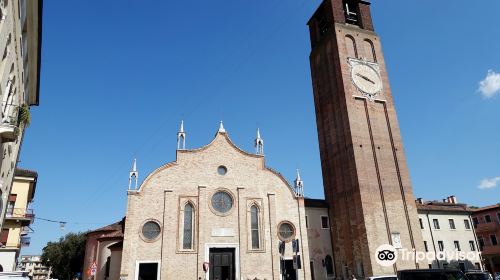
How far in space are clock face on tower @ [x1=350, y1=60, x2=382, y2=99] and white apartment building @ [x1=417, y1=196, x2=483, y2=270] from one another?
1211cm

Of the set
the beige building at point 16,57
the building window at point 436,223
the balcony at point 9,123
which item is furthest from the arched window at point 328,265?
the balcony at point 9,123

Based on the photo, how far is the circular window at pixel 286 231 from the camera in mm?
28078

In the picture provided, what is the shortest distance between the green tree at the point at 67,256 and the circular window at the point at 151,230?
72.7 ft

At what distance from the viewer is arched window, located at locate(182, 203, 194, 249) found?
84.6 feet

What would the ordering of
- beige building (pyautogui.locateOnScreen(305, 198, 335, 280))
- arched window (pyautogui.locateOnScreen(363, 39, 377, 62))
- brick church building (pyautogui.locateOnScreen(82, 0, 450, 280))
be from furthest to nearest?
1. arched window (pyautogui.locateOnScreen(363, 39, 377, 62))
2. beige building (pyautogui.locateOnScreen(305, 198, 335, 280))
3. brick church building (pyautogui.locateOnScreen(82, 0, 450, 280))

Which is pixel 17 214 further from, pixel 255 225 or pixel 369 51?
pixel 369 51

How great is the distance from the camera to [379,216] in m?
28.3

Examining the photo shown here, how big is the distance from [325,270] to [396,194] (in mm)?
8323

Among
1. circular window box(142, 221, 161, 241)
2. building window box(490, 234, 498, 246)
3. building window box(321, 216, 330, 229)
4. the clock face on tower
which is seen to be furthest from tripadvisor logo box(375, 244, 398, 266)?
building window box(490, 234, 498, 246)

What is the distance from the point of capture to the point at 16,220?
94.2 feet

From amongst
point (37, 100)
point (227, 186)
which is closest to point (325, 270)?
point (227, 186)

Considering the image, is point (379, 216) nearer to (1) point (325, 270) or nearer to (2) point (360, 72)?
(1) point (325, 270)

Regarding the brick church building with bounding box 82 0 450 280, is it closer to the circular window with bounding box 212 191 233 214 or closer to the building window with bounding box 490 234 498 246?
the circular window with bounding box 212 191 233 214

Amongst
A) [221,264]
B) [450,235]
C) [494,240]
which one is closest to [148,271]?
[221,264]
